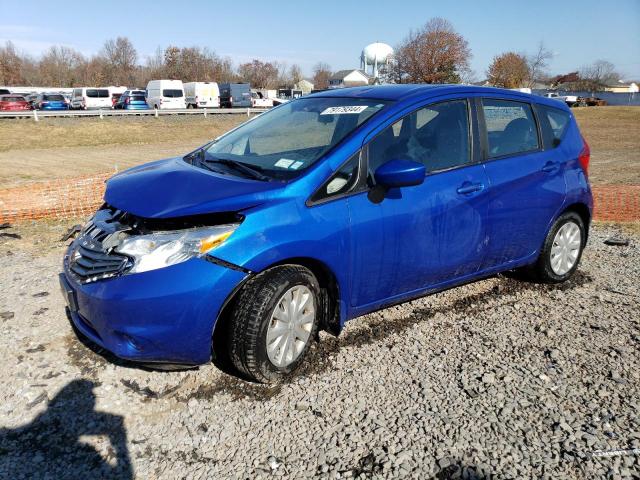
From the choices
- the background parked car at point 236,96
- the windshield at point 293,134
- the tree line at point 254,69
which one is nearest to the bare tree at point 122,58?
the tree line at point 254,69

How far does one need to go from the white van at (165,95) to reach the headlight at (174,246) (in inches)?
1615

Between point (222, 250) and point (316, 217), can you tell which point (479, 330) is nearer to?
point (316, 217)

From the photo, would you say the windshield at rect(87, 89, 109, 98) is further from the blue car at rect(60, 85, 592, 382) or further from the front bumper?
the front bumper

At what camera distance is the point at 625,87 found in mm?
108188

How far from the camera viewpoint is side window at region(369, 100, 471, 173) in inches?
142

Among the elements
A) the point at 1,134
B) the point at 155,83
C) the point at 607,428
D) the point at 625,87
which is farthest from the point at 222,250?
the point at 625,87

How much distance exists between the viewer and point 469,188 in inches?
155

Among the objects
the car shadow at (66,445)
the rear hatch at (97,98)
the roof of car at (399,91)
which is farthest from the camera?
the rear hatch at (97,98)

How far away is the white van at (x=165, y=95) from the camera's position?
41125 mm

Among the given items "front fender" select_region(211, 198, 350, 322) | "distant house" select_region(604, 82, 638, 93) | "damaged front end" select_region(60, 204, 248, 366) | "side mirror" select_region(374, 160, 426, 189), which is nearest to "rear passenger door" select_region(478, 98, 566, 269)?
"side mirror" select_region(374, 160, 426, 189)

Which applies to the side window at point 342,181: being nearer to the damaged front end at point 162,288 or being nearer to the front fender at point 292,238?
the front fender at point 292,238

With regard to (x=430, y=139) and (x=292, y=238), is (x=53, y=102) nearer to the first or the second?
(x=430, y=139)

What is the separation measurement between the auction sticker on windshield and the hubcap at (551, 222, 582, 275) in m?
2.28

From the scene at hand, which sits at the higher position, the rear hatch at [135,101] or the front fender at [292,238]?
the rear hatch at [135,101]
